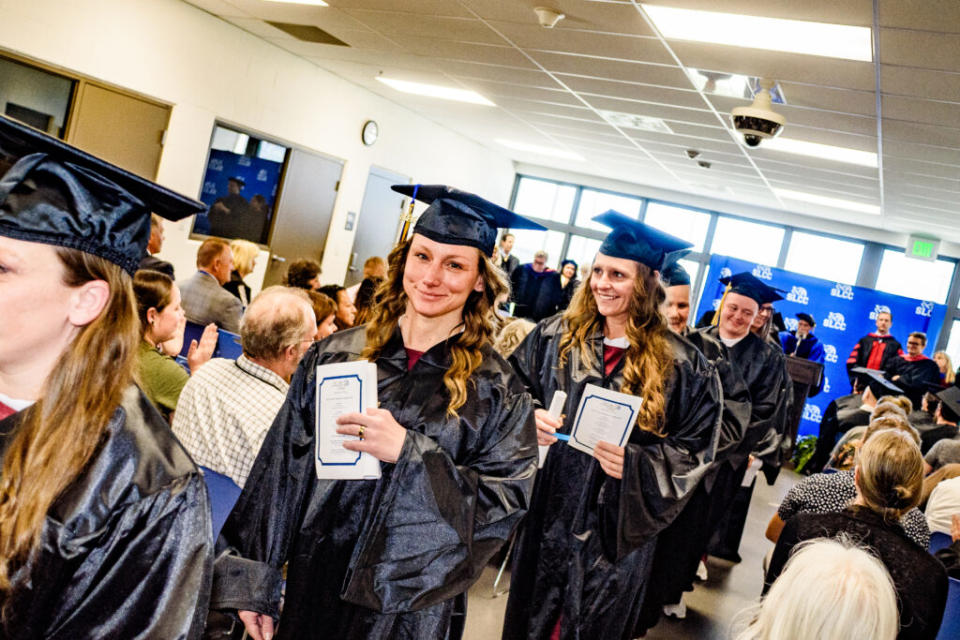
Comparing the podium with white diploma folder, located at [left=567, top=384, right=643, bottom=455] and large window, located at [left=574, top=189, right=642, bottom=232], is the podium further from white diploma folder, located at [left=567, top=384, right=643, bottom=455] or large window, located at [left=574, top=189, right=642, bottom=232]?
white diploma folder, located at [left=567, top=384, right=643, bottom=455]

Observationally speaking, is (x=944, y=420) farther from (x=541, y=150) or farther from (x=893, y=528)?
(x=541, y=150)

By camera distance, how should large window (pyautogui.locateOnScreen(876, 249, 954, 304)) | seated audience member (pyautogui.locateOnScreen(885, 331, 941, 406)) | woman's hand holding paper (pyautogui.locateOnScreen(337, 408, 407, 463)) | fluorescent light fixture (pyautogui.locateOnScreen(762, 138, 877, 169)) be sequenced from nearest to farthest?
woman's hand holding paper (pyautogui.locateOnScreen(337, 408, 407, 463))
fluorescent light fixture (pyautogui.locateOnScreen(762, 138, 877, 169))
seated audience member (pyautogui.locateOnScreen(885, 331, 941, 406))
large window (pyautogui.locateOnScreen(876, 249, 954, 304))

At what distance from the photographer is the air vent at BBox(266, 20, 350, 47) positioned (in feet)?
25.8

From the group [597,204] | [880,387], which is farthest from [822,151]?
[597,204]

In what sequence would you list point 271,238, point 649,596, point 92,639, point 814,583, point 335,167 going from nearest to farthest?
point 92,639
point 814,583
point 649,596
point 271,238
point 335,167

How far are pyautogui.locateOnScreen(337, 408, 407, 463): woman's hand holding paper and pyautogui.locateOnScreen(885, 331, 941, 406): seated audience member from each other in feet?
27.7

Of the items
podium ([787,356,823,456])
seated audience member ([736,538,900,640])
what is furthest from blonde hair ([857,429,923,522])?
podium ([787,356,823,456])

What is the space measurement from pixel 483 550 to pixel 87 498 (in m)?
1.07

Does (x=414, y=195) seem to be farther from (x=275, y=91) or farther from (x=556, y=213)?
(x=556, y=213)

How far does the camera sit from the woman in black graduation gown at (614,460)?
9.27ft

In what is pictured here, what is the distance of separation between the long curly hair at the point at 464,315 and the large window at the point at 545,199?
43.3ft

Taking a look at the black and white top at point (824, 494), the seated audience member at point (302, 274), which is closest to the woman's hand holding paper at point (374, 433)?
the black and white top at point (824, 494)

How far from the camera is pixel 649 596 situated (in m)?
3.97

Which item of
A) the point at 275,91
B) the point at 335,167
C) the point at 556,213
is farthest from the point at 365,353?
the point at 556,213
